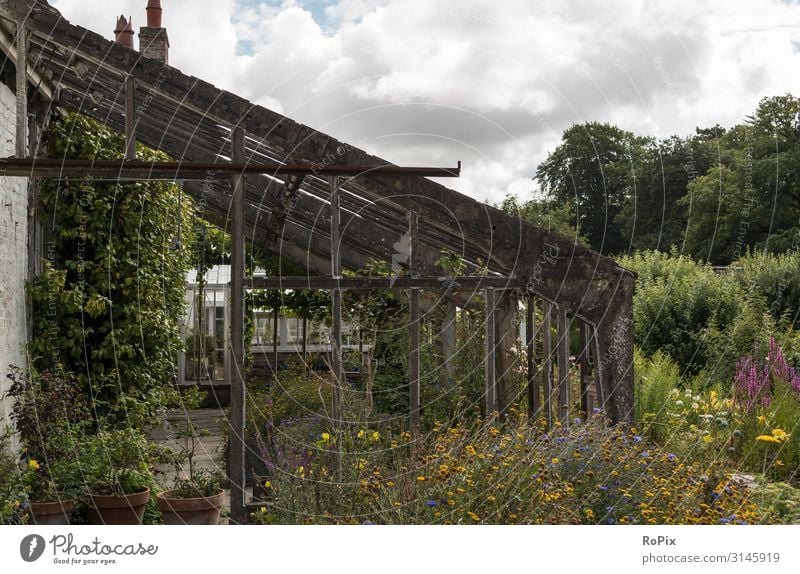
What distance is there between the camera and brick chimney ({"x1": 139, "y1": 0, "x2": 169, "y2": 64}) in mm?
12469

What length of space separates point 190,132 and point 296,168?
120 inches

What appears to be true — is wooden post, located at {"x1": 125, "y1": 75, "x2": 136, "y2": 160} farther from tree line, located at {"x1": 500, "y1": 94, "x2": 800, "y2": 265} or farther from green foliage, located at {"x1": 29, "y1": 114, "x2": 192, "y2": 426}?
tree line, located at {"x1": 500, "y1": 94, "x2": 800, "y2": 265}

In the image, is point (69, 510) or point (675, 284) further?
point (675, 284)

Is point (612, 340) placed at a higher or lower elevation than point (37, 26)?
lower

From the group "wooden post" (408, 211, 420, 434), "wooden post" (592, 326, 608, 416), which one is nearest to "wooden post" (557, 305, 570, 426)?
"wooden post" (592, 326, 608, 416)

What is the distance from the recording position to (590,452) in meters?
5.36

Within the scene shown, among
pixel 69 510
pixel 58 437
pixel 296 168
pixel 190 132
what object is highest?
pixel 190 132

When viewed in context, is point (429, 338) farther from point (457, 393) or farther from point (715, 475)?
point (715, 475)

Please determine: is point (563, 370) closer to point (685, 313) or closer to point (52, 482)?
point (52, 482)
